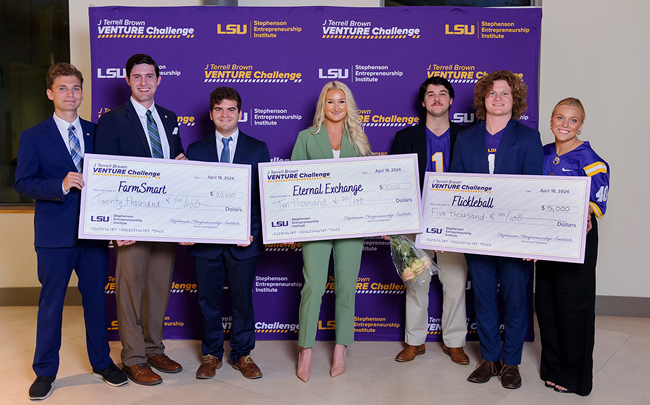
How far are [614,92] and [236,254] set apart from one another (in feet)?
11.9

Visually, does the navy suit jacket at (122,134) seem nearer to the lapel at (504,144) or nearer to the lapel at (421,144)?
the lapel at (421,144)

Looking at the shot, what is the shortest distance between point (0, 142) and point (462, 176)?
4.50 metres

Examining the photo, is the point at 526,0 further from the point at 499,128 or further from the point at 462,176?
the point at 462,176

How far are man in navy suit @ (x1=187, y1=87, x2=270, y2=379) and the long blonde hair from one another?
1.36ft

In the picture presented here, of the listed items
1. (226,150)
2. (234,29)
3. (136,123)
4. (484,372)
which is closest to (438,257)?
(484,372)

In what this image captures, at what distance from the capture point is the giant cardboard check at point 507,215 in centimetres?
253

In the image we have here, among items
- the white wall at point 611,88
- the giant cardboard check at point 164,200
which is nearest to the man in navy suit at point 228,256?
the giant cardboard check at point 164,200

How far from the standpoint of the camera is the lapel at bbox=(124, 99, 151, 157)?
273 centimetres

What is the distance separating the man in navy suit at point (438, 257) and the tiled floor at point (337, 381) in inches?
6.5

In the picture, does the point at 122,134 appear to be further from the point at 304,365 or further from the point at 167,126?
the point at 304,365

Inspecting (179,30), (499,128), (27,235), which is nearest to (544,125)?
(499,128)

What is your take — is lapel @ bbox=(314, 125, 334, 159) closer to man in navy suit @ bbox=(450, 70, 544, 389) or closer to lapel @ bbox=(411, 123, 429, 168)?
lapel @ bbox=(411, 123, 429, 168)

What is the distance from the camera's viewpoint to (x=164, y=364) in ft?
9.66

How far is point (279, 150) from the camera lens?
359cm
